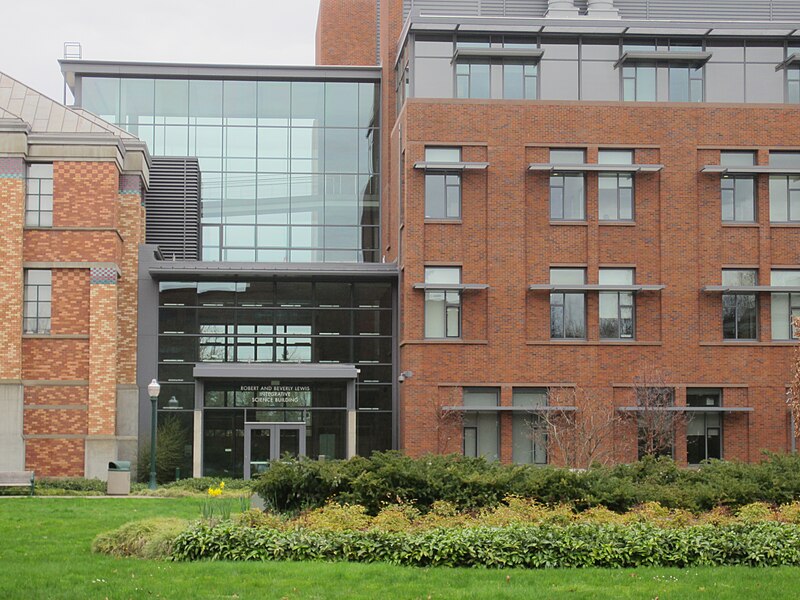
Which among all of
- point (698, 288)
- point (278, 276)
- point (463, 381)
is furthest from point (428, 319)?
point (698, 288)

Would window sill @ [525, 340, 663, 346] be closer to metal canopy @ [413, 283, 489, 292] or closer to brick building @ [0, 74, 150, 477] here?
metal canopy @ [413, 283, 489, 292]

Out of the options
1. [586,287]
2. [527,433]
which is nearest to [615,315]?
[586,287]

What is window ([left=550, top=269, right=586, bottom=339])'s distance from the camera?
4325 centimetres

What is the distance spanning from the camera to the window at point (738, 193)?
144 ft

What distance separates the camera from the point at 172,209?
4953 cm

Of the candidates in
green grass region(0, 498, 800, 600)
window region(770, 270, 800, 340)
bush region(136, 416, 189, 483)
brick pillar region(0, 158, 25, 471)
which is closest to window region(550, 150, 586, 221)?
window region(770, 270, 800, 340)

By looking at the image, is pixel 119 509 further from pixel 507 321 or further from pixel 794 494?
pixel 507 321

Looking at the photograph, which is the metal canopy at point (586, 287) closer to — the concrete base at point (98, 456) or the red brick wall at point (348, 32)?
the concrete base at point (98, 456)

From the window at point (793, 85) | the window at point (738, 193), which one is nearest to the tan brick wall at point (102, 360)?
the window at point (738, 193)

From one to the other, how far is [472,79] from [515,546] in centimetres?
2980

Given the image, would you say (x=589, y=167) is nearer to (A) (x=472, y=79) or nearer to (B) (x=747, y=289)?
(A) (x=472, y=79)

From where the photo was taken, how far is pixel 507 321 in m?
42.9

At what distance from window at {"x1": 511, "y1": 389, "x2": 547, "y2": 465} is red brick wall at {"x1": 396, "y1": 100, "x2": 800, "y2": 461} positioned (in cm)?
49

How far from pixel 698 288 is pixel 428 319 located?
10.0 meters
